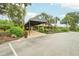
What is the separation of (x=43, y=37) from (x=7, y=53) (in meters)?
0.44

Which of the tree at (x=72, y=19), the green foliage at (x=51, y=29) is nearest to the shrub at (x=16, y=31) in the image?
the green foliage at (x=51, y=29)

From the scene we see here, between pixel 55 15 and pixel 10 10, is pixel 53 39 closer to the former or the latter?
pixel 55 15

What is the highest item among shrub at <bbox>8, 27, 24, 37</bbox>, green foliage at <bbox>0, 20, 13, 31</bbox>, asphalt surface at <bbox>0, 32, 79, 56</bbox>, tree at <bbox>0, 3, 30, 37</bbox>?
tree at <bbox>0, 3, 30, 37</bbox>

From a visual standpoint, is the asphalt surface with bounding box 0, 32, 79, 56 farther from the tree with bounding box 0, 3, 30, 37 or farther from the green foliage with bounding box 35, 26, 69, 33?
the tree with bounding box 0, 3, 30, 37

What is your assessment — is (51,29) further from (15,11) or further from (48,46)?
(15,11)

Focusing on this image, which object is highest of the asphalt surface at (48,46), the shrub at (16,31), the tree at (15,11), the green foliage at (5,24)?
the tree at (15,11)

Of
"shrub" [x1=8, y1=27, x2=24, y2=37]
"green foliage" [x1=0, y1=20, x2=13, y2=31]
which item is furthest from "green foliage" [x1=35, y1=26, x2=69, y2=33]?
"green foliage" [x1=0, y1=20, x2=13, y2=31]

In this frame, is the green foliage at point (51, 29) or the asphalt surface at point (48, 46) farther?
the green foliage at point (51, 29)

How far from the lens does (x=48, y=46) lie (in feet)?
8.55

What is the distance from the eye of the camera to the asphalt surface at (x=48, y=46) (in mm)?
2574

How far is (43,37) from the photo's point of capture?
2.69 m

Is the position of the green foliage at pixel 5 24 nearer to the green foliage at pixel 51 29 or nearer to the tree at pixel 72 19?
the green foliage at pixel 51 29

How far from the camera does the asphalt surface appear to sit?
2574 mm

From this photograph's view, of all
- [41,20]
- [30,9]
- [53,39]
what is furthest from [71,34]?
[30,9]
